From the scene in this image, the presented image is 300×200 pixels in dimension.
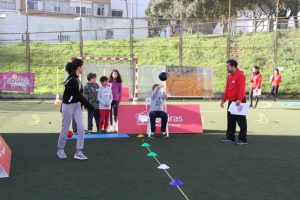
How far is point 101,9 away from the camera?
5291 centimetres

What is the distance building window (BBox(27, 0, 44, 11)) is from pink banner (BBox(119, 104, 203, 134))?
4074cm

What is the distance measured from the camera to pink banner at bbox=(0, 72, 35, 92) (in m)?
21.2

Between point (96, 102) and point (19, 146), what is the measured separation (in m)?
2.46

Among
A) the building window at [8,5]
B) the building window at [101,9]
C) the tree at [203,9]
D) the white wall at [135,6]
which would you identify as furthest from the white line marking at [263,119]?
the white wall at [135,6]

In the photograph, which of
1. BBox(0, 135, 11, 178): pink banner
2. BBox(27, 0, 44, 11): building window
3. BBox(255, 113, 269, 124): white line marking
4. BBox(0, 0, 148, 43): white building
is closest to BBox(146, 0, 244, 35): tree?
BBox(0, 0, 148, 43): white building

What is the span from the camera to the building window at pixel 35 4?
47031 millimetres

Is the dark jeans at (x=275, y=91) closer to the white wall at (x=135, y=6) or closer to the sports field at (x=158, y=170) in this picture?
the sports field at (x=158, y=170)

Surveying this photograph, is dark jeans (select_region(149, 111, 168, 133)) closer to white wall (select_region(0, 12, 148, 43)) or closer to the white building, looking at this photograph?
the white building

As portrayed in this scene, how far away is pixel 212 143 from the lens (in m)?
9.01

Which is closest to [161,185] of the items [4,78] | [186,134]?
[186,134]

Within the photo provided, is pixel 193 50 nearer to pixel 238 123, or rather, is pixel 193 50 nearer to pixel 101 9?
pixel 238 123

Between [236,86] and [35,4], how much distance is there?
141 feet

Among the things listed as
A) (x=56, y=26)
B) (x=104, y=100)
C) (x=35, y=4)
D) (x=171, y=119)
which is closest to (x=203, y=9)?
(x=56, y=26)

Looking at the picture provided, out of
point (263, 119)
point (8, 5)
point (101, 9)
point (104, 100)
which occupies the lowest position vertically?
point (263, 119)
